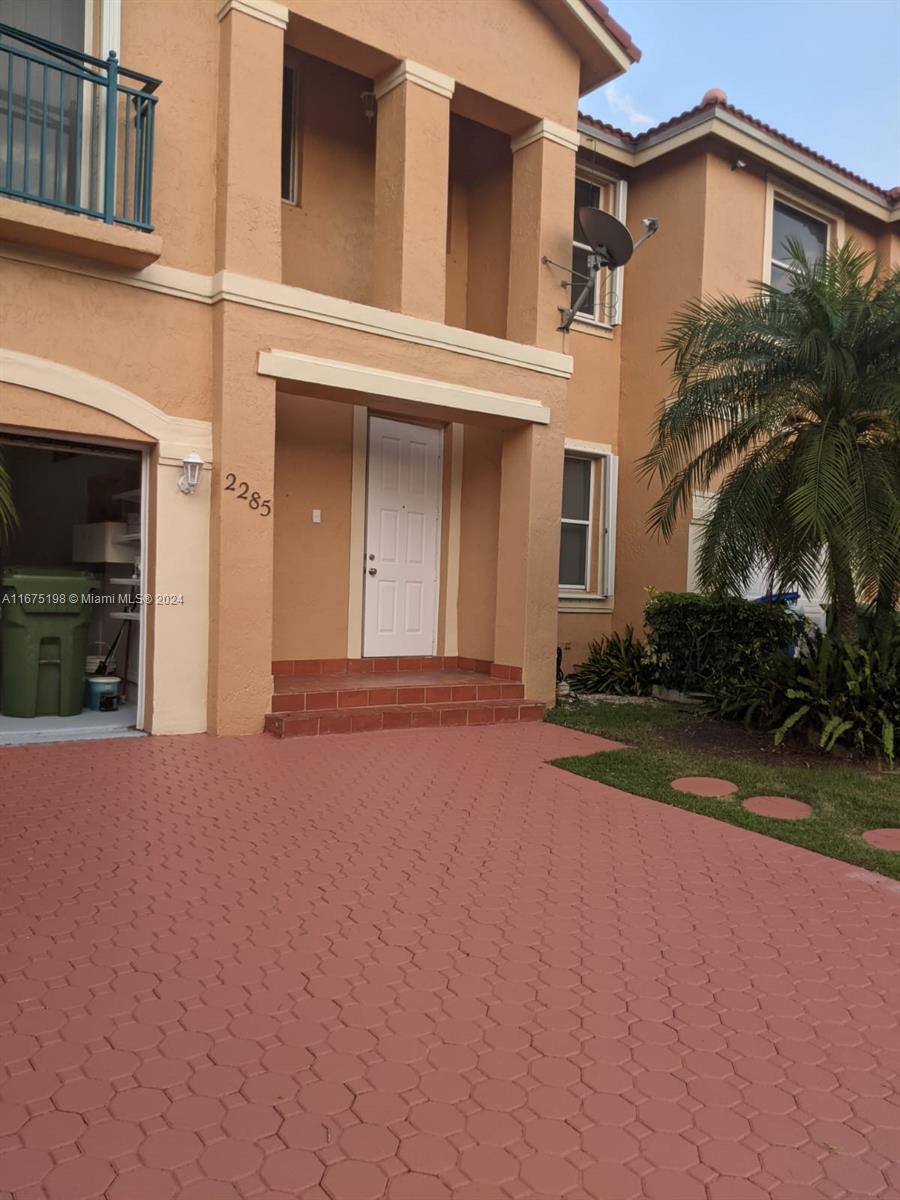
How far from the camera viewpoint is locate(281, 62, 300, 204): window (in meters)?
9.14

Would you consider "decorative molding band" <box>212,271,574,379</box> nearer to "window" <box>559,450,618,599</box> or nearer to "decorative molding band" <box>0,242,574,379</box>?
"decorative molding band" <box>0,242,574,379</box>

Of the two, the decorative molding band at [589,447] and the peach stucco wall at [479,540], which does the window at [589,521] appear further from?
the peach stucco wall at [479,540]

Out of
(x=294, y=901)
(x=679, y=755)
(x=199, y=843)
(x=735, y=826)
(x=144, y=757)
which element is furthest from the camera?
(x=679, y=755)

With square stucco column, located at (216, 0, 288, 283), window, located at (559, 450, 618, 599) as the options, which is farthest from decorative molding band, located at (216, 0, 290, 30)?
window, located at (559, 450, 618, 599)

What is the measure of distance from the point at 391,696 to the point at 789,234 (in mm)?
9079

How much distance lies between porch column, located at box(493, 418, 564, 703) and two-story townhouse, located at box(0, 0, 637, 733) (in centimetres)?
3

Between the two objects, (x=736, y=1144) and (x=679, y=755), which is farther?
(x=679, y=755)

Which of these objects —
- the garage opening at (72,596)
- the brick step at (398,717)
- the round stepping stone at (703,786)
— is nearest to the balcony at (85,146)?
the garage opening at (72,596)

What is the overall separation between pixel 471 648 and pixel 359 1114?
7.75 meters

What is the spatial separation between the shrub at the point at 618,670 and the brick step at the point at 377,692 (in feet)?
7.57

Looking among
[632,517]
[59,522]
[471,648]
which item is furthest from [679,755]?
[59,522]

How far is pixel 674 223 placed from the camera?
11.6 metres

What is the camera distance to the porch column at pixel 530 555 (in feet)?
30.7

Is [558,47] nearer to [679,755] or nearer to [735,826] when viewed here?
[679,755]
